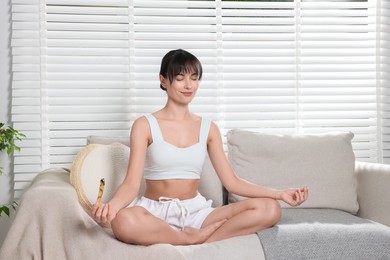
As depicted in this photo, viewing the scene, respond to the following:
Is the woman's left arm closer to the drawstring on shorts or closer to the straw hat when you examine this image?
the drawstring on shorts

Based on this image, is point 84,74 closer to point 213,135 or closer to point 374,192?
point 213,135

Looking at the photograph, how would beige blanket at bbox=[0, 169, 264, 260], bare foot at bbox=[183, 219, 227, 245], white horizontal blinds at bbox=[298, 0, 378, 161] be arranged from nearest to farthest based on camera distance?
beige blanket at bbox=[0, 169, 264, 260] < bare foot at bbox=[183, 219, 227, 245] < white horizontal blinds at bbox=[298, 0, 378, 161]

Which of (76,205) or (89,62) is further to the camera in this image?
(89,62)

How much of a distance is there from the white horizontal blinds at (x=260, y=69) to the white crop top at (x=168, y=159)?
0.93 metres

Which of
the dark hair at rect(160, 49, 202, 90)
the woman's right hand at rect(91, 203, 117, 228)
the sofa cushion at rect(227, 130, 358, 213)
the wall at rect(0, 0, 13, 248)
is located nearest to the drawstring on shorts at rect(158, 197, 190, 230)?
the woman's right hand at rect(91, 203, 117, 228)

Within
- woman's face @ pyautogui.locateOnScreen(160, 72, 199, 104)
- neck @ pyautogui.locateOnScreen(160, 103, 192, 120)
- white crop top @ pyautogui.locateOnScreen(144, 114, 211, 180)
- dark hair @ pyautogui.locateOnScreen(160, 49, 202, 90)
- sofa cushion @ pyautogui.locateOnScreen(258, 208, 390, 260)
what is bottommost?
sofa cushion @ pyautogui.locateOnScreen(258, 208, 390, 260)

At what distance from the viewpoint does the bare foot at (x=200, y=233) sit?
2.33 meters

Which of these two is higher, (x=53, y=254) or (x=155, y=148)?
(x=155, y=148)

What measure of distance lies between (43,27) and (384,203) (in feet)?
6.44

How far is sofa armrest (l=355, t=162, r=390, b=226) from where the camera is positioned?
2.86 meters

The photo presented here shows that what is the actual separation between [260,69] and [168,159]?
1176mm

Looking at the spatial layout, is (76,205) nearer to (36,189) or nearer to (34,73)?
(36,189)

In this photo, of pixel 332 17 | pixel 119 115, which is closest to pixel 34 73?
pixel 119 115

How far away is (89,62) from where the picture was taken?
3.40 m
